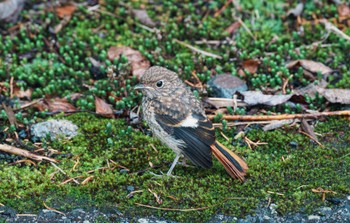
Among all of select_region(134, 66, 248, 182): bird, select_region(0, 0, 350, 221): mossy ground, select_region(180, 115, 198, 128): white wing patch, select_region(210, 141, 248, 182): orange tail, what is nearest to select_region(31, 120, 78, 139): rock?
select_region(0, 0, 350, 221): mossy ground

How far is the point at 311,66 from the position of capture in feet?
27.6

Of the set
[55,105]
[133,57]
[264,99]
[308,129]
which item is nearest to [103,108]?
[55,105]

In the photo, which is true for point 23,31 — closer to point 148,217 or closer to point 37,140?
point 37,140

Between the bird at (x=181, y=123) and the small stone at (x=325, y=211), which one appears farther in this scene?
the bird at (x=181, y=123)

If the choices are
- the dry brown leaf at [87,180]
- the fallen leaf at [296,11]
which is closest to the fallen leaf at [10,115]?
the dry brown leaf at [87,180]

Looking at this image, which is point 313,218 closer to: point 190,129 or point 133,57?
point 190,129

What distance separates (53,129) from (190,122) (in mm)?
1841

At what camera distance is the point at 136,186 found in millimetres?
6262

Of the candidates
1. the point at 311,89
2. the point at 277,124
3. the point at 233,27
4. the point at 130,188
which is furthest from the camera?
the point at 233,27

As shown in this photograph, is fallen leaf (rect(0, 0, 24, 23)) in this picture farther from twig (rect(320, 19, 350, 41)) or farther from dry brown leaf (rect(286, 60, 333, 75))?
twig (rect(320, 19, 350, 41))

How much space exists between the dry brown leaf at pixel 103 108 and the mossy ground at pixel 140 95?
0.08 m

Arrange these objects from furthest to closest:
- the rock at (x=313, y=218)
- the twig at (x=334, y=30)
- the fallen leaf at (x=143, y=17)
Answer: the fallen leaf at (x=143, y=17) < the twig at (x=334, y=30) < the rock at (x=313, y=218)

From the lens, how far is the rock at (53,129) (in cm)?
714

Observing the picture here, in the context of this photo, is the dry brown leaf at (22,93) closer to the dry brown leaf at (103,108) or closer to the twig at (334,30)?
the dry brown leaf at (103,108)
